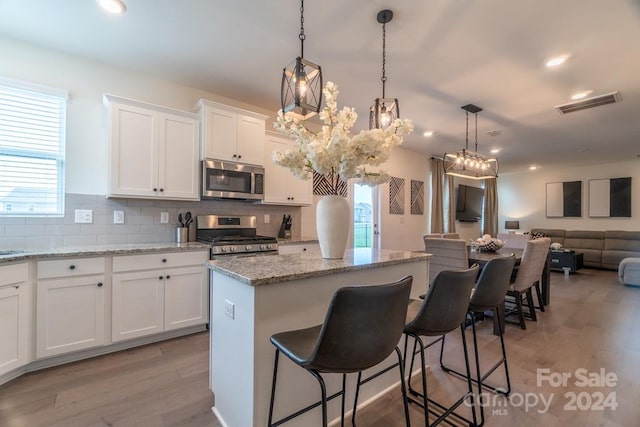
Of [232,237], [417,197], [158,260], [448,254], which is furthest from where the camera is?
[417,197]

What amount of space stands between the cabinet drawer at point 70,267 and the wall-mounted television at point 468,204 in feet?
24.3

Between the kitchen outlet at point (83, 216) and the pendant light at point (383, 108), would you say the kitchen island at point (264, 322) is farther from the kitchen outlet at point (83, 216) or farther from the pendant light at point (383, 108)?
the kitchen outlet at point (83, 216)

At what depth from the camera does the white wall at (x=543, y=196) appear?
7.22m

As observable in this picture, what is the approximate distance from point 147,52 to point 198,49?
483 mm

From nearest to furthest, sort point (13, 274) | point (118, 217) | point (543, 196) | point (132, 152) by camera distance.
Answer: point (13, 274), point (132, 152), point (118, 217), point (543, 196)

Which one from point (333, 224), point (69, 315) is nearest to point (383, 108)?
point (333, 224)

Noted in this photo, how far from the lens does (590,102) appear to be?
11.6ft

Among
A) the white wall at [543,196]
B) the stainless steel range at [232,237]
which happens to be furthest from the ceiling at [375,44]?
the white wall at [543,196]

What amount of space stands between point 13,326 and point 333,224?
2.33m

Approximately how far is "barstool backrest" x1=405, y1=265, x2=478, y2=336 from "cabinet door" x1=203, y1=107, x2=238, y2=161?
262cm

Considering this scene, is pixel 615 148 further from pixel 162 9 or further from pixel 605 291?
pixel 162 9

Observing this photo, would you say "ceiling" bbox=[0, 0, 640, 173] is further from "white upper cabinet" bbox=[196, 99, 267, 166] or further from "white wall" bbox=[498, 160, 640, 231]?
"white wall" bbox=[498, 160, 640, 231]

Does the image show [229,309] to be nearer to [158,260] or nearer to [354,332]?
[354,332]

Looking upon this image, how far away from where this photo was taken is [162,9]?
2.10 meters
